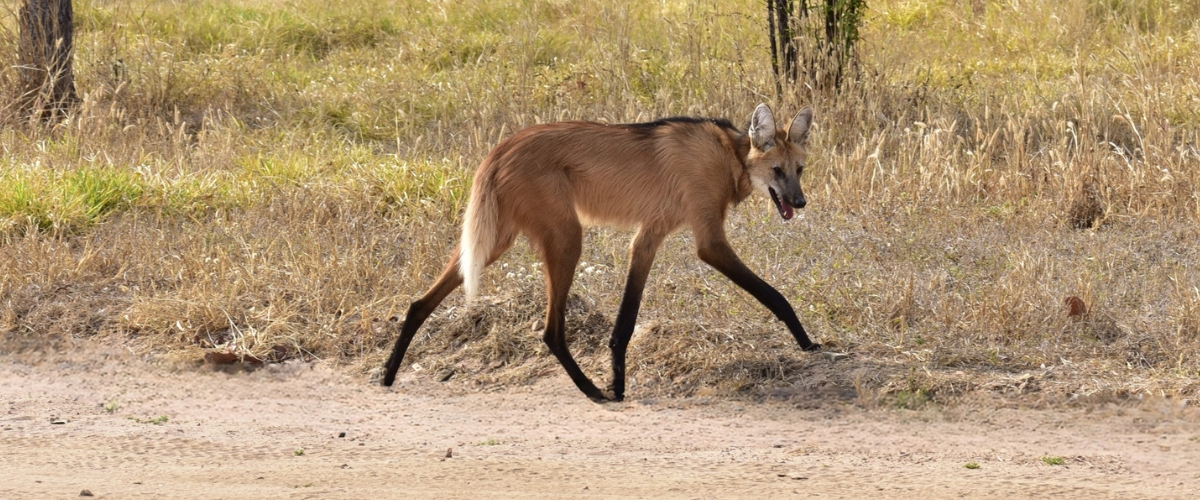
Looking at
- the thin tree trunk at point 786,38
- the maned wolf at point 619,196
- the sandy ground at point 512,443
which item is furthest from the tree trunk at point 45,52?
the maned wolf at point 619,196

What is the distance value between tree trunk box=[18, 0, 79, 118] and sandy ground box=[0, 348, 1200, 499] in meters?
3.83

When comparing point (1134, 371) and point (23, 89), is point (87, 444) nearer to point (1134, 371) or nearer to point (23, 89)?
point (1134, 371)

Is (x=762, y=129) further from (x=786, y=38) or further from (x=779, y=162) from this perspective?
(x=786, y=38)

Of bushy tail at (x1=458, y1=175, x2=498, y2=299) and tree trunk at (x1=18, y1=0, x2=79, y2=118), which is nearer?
bushy tail at (x1=458, y1=175, x2=498, y2=299)

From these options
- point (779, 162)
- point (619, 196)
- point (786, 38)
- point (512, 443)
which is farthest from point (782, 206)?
point (786, 38)

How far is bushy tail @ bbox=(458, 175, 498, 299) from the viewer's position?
4055 millimetres

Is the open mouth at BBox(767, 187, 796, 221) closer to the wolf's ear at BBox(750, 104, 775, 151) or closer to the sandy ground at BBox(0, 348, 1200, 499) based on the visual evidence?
the wolf's ear at BBox(750, 104, 775, 151)

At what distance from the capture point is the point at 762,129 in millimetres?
4324

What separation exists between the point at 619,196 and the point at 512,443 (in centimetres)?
105

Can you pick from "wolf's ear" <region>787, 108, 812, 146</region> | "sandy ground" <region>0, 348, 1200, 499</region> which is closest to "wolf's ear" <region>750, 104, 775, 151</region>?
"wolf's ear" <region>787, 108, 812, 146</region>

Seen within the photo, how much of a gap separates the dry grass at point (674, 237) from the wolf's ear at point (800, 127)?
69 cm

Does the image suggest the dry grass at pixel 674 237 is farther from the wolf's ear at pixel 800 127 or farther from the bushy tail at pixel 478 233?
the wolf's ear at pixel 800 127

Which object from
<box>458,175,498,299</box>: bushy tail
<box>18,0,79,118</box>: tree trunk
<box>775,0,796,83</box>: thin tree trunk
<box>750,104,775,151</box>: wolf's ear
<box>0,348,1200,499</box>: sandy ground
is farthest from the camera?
<box>18,0,79,118</box>: tree trunk

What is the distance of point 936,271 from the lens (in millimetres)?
5160
